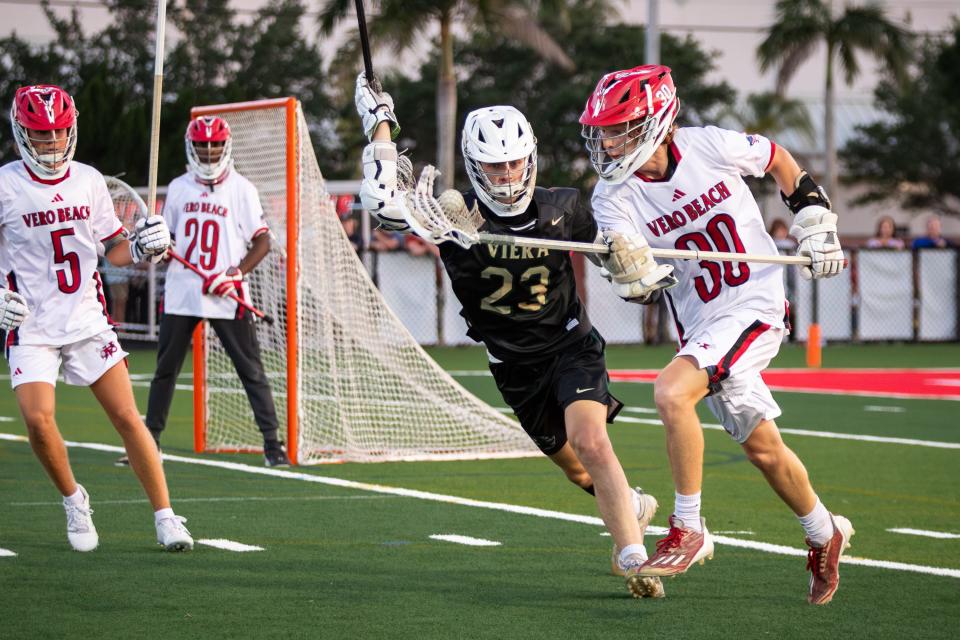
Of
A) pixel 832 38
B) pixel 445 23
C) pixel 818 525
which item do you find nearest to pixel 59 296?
pixel 818 525

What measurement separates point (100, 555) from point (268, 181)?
4.15m

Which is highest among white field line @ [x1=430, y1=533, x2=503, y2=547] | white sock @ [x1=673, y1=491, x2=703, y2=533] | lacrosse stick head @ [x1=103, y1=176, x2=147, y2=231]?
lacrosse stick head @ [x1=103, y1=176, x2=147, y2=231]

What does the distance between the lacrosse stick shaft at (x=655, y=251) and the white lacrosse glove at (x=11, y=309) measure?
6.53ft

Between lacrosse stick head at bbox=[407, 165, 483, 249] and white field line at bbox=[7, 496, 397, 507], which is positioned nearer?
lacrosse stick head at bbox=[407, 165, 483, 249]

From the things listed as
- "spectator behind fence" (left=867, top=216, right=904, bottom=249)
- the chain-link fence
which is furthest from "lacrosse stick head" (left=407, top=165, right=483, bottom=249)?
"spectator behind fence" (left=867, top=216, right=904, bottom=249)

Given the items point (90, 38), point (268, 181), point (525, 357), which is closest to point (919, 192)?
point (90, 38)

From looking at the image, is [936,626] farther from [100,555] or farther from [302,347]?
[302,347]

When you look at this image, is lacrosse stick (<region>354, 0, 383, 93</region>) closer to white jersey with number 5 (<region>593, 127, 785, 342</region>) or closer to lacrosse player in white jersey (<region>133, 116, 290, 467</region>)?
white jersey with number 5 (<region>593, 127, 785, 342</region>)

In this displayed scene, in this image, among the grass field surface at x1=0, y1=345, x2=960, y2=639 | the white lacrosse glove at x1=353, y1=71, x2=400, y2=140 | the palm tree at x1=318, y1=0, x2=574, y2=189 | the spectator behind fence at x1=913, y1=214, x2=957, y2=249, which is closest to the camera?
the grass field surface at x1=0, y1=345, x2=960, y2=639

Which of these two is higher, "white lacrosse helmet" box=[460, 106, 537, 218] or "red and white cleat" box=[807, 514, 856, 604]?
"white lacrosse helmet" box=[460, 106, 537, 218]

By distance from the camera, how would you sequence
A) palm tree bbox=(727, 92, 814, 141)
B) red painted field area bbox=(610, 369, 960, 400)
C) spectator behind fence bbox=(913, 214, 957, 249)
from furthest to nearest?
palm tree bbox=(727, 92, 814, 141), spectator behind fence bbox=(913, 214, 957, 249), red painted field area bbox=(610, 369, 960, 400)

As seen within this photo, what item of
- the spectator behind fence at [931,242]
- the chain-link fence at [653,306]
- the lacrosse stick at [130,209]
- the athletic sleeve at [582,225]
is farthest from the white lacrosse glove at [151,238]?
the spectator behind fence at [931,242]

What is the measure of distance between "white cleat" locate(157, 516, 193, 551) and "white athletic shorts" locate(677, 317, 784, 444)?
218cm

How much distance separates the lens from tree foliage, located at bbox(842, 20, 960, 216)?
44.1 meters
